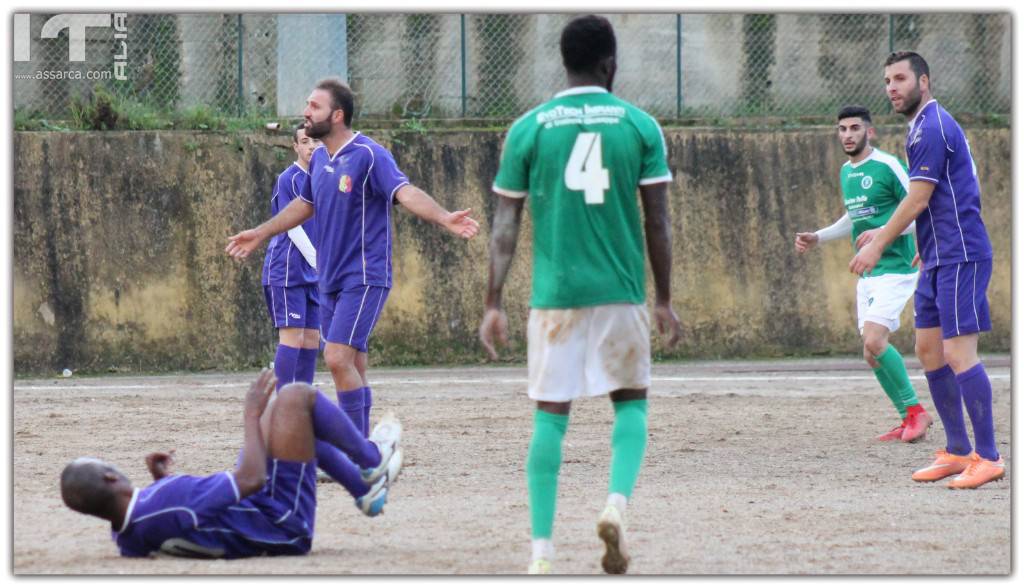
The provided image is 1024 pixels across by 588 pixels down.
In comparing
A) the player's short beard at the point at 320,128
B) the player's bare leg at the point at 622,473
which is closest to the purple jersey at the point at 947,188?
the player's bare leg at the point at 622,473

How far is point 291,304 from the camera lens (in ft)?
31.2

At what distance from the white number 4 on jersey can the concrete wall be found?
34.4 feet

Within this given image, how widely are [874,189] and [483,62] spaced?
872 cm

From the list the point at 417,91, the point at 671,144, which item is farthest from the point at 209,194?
the point at 671,144

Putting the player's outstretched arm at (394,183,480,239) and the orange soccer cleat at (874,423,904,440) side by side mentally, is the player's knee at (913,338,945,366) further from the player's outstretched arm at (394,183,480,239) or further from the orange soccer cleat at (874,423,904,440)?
the player's outstretched arm at (394,183,480,239)

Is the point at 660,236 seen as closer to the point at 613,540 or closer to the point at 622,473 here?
the point at 622,473

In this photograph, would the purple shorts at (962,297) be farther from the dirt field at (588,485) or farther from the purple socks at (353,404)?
the purple socks at (353,404)

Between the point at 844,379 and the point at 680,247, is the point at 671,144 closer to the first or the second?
the point at 680,247

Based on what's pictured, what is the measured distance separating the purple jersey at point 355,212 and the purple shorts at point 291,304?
1.77 metres

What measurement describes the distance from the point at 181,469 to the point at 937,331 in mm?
4430

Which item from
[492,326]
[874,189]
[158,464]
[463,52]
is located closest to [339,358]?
[158,464]

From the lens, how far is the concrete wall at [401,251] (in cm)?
1515

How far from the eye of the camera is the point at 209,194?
15531 millimetres

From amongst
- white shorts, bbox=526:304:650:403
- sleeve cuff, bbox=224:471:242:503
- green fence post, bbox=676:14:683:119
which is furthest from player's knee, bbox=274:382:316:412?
green fence post, bbox=676:14:683:119
